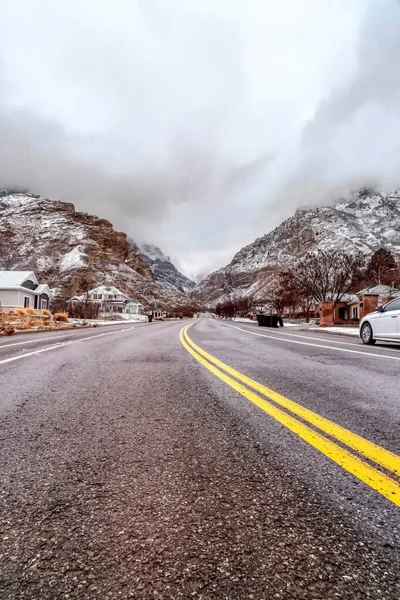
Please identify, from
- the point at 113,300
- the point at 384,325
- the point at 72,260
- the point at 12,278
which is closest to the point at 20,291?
the point at 12,278

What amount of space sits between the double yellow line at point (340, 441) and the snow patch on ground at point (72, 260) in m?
109

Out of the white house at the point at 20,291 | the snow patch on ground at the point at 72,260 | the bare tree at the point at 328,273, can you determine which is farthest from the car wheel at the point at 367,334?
the snow patch on ground at the point at 72,260

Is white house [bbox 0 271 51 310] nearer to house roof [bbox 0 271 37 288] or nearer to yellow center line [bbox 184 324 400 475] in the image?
house roof [bbox 0 271 37 288]

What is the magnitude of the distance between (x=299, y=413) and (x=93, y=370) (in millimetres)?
3567

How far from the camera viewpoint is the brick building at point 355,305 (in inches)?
857

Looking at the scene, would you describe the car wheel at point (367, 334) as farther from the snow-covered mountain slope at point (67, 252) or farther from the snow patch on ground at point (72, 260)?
the snow patch on ground at point (72, 260)

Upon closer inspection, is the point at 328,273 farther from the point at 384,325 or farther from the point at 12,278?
the point at 12,278

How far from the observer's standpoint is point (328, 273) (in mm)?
37969

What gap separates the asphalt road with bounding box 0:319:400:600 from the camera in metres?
1.07

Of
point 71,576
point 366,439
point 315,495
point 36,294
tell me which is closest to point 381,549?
point 315,495

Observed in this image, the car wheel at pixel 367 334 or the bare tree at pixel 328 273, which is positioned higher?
the bare tree at pixel 328 273

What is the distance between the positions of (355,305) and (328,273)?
16946 millimetres

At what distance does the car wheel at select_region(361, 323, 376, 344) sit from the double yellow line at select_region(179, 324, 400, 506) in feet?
28.8

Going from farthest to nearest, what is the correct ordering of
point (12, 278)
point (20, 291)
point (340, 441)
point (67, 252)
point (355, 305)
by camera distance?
1. point (67, 252)
2. point (355, 305)
3. point (12, 278)
4. point (20, 291)
5. point (340, 441)
